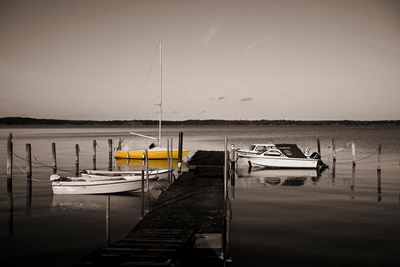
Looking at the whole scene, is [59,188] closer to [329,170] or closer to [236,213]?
[236,213]

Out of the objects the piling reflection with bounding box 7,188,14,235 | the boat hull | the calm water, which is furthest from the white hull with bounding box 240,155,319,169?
the piling reflection with bounding box 7,188,14,235

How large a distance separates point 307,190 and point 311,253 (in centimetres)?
1135

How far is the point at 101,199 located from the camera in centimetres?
2023

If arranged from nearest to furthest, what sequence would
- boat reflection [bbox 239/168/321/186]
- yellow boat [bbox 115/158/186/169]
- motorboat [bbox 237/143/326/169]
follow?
boat reflection [bbox 239/168/321/186] → motorboat [bbox 237/143/326/169] → yellow boat [bbox 115/158/186/169]

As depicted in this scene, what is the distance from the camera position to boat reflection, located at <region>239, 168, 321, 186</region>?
26.2m

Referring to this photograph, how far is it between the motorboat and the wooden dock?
15.7 metres

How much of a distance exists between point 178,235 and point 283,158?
79.0 ft

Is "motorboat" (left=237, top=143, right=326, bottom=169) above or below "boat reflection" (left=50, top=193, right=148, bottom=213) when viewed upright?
above

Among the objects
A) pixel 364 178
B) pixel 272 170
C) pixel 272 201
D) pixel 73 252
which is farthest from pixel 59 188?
pixel 364 178

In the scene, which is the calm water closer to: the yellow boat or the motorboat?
the motorboat

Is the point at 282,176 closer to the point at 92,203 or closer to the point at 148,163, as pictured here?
the point at 148,163

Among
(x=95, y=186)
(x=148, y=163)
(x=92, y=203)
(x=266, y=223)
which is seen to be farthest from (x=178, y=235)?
(x=148, y=163)

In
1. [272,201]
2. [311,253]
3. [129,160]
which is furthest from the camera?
[129,160]

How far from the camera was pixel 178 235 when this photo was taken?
10.1 meters
